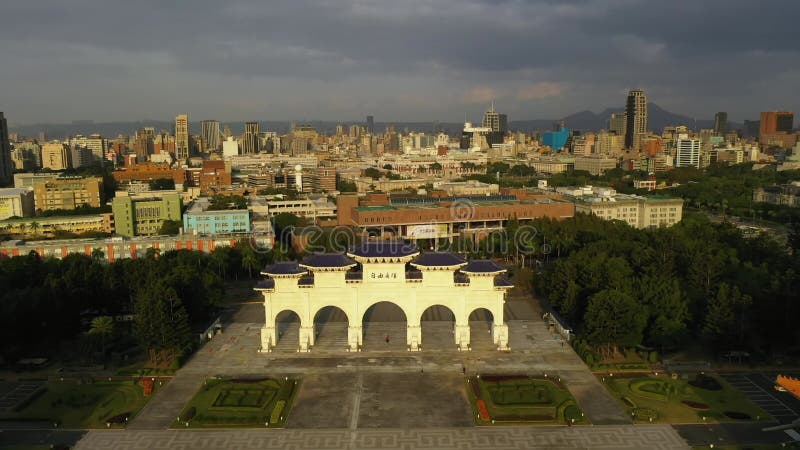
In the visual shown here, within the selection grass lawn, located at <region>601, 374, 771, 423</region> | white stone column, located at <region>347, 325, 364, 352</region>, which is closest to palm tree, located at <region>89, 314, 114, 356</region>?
white stone column, located at <region>347, 325, 364, 352</region>

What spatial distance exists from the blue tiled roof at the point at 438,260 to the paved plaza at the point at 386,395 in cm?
463

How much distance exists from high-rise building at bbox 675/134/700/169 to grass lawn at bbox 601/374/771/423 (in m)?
128

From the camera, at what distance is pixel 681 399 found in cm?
2733

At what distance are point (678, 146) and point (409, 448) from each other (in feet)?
473

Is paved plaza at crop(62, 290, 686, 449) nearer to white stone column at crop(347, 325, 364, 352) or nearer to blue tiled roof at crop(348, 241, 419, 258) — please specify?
white stone column at crop(347, 325, 364, 352)

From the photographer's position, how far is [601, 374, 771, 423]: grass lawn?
25.6 meters

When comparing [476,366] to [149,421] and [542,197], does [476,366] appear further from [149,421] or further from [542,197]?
[542,197]

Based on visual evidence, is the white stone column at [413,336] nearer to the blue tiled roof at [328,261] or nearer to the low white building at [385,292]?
the low white building at [385,292]

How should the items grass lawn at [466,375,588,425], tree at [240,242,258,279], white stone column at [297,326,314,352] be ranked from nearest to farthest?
grass lawn at [466,375,588,425] → white stone column at [297,326,314,352] → tree at [240,242,258,279]

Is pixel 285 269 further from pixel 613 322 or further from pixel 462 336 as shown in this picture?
pixel 613 322

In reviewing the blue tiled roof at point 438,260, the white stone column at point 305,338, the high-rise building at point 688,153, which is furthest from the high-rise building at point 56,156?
the high-rise building at point 688,153

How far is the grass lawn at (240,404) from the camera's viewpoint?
25.3 m

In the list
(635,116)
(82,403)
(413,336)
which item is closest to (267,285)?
(413,336)

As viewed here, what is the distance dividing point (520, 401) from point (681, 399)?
23.5 feet
